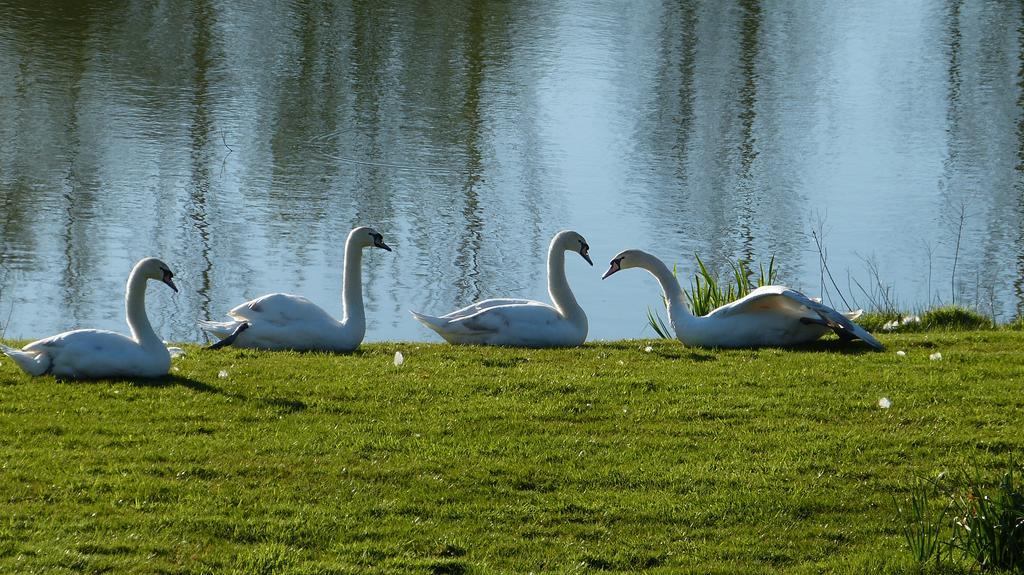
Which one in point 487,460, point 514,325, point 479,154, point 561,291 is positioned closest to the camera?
point 487,460

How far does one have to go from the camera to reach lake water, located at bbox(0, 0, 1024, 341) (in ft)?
52.8

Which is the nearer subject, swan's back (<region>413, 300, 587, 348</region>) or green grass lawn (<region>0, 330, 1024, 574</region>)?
green grass lawn (<region>0, 330, 1024, 574</region>)

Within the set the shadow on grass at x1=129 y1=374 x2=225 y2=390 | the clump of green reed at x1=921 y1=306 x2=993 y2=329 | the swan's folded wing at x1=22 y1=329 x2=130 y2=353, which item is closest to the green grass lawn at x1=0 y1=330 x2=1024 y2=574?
the shadow on grass at x1=129 y1=374 x2=225 y2=390

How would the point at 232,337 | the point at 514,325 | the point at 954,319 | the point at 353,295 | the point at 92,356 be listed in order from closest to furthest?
1. the point at 92,356
2. the point at 232,337
3. the point at 353,295
4. the point at 514,325
5. the point at 954,319

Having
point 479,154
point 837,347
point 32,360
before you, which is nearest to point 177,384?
point 32,360

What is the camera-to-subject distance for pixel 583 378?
374 inches

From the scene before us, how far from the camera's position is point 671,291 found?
1171cm

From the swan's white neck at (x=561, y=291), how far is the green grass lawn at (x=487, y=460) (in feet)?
3.93

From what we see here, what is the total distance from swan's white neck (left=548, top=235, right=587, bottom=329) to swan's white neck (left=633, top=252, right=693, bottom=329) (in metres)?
0.76

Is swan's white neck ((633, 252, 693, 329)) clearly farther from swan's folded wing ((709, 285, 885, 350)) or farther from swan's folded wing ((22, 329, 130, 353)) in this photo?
swan's folded wing ((22, 329, 130, 353))

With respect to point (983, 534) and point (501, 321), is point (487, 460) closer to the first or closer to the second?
point (983, 534)

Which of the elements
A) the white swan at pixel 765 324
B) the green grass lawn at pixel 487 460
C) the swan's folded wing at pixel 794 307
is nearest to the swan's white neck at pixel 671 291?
the white swan at pixel 765 324

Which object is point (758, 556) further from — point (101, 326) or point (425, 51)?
point (425, 51)

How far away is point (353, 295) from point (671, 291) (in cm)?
290
